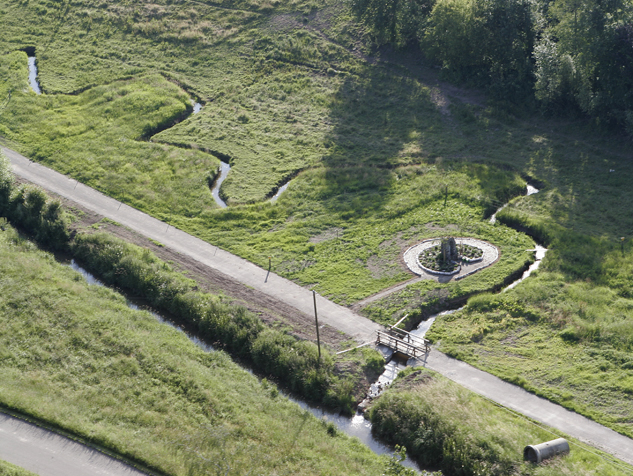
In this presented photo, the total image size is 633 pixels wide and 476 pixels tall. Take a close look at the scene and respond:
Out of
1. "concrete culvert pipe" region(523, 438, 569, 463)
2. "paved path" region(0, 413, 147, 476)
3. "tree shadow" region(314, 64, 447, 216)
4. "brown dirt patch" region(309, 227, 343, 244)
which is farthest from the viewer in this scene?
"tree shadow" region(314, 64, 447, 216)

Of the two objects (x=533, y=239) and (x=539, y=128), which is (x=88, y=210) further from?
(x=539, y=128)

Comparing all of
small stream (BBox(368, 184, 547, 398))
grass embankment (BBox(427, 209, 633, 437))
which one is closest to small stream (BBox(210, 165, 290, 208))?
small stream (BBox(368, 184, 547, 398))

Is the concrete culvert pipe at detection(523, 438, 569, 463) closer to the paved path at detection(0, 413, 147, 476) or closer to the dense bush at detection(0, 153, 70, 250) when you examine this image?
the paved path at detection(0, 413, 147, 476)

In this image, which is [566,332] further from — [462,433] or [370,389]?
[370,389]

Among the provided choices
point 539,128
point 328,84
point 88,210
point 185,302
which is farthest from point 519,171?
point 88,210

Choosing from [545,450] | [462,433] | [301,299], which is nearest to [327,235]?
[301,299]

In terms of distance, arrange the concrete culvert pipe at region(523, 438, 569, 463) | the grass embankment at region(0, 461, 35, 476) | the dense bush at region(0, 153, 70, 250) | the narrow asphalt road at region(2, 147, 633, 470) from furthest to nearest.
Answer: the dense bush at region(0, 153, 70, 250) → the narrow asphalt road at region(2, 147, 633, 470) → the concrete culvert pipe at region(523, 438, 569, 463) → the grass embankment at region(0, 461, 35, 476)

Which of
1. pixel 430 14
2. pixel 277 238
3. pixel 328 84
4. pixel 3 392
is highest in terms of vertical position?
pixel 430 14

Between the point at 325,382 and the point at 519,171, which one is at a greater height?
the point at 519,171
